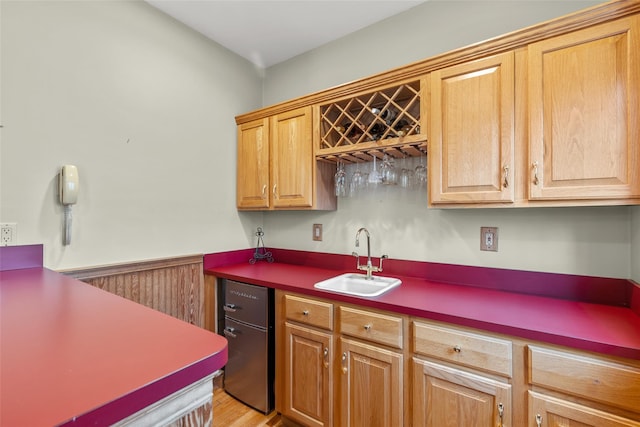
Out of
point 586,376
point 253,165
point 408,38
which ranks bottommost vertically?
point 586,376

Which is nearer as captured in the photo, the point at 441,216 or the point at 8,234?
the point at 8,234

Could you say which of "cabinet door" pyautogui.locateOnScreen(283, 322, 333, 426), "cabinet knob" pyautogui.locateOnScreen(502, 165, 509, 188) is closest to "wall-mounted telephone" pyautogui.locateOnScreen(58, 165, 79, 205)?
"cabinet door" pyautogui.locateOnScreen(283, 322, 333, 426)

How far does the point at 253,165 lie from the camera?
7.91 ft

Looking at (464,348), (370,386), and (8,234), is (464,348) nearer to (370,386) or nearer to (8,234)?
(370,386)

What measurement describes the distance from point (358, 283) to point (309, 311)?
0.44 metres

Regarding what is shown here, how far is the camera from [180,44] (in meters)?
2.12

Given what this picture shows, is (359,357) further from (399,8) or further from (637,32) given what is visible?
(399,8)

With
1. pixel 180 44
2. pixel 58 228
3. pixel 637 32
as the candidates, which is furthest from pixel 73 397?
pixel 180 44

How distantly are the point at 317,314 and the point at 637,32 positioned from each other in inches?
74.8

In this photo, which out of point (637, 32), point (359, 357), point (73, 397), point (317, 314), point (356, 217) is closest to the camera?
point (73, 397)

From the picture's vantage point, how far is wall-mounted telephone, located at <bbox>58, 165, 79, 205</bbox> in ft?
4.99

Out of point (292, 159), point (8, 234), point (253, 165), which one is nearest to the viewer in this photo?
point (8, 234)

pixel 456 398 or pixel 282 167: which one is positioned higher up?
pixel 282 167

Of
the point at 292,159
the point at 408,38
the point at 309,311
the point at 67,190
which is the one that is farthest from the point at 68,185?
the point at 408,38
